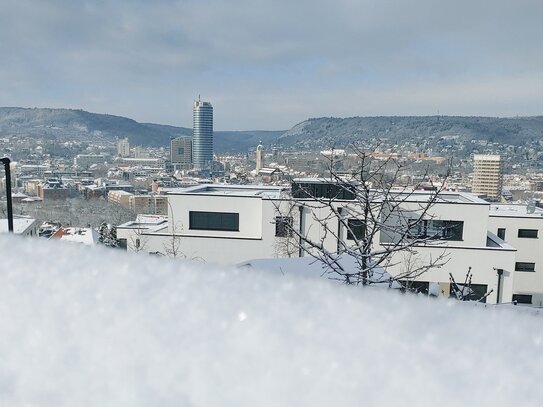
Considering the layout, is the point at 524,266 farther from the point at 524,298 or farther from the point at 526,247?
the point at 524,298

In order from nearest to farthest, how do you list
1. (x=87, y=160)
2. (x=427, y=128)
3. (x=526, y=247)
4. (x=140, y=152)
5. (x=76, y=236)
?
(x=76, y=236) → (x=526, y=247) → (x=87, y=160) → (x=140, y=152) → (x=427, y=128)

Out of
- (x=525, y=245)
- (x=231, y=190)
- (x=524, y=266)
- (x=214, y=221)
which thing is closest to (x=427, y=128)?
(x=525, y=245)

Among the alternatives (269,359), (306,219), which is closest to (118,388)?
(269,359)

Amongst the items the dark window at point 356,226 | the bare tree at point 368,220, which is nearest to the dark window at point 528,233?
the dark window at point 356,226

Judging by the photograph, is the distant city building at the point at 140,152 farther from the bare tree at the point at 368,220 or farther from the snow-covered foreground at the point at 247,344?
the snow-covered foreground at the point at 247,344

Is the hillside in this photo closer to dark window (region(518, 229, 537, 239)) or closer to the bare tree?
dark window (region(518, 229, 537, 239))

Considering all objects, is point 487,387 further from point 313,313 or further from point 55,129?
point 55,129
